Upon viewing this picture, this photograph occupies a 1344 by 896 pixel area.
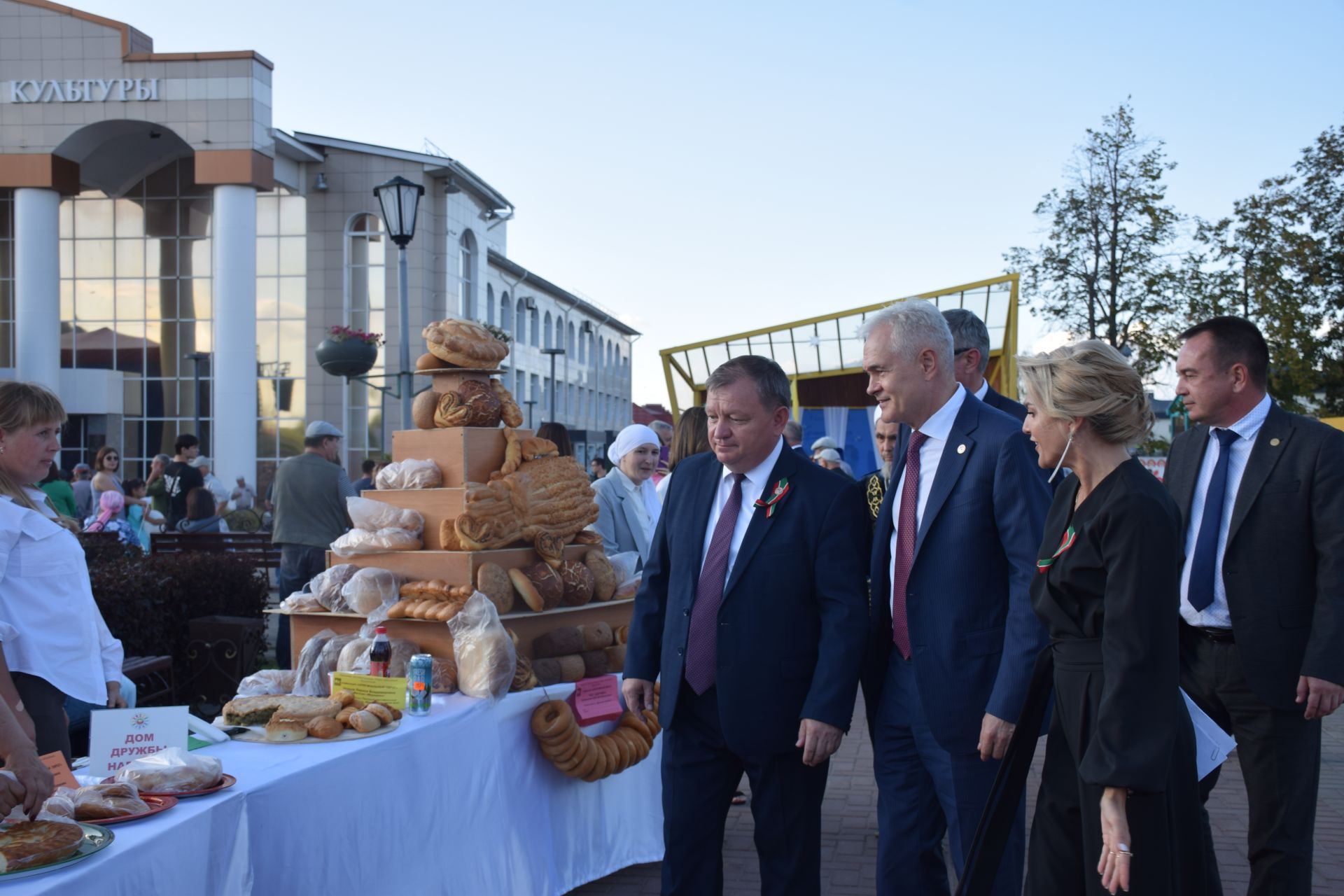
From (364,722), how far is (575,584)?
1359 millimetres

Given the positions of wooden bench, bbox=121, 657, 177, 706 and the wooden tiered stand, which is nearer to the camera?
the wooden tiered stand

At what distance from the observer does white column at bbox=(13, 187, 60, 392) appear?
2662 centimetres

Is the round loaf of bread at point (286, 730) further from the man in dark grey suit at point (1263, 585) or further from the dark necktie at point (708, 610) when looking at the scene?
the man in dark grey suit at point (1263, 585)

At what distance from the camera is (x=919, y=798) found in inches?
126

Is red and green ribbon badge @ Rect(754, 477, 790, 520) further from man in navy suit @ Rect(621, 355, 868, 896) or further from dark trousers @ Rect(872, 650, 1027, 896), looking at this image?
dark trousers @ Rect(872, 650, 1027, 896)

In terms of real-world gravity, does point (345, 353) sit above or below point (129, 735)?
above

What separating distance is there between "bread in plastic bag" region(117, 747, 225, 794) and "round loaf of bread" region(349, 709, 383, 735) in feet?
2.01

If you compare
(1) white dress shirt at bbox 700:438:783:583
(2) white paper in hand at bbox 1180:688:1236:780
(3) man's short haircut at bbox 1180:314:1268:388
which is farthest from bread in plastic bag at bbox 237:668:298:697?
(3) man's short haircut at bbox 1180:314:1268:388

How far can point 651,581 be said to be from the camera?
149 inches

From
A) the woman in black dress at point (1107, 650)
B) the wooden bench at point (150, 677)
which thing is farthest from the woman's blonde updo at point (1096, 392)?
the wooden bench at point (150, 677)

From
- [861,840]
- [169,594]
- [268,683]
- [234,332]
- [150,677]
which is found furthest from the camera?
[234,332]

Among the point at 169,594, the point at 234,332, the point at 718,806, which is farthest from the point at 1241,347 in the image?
the point at 234,332

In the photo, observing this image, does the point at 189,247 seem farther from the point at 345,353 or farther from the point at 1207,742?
the point at 1207,742

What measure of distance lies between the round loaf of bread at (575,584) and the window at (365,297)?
2521 centimetres
